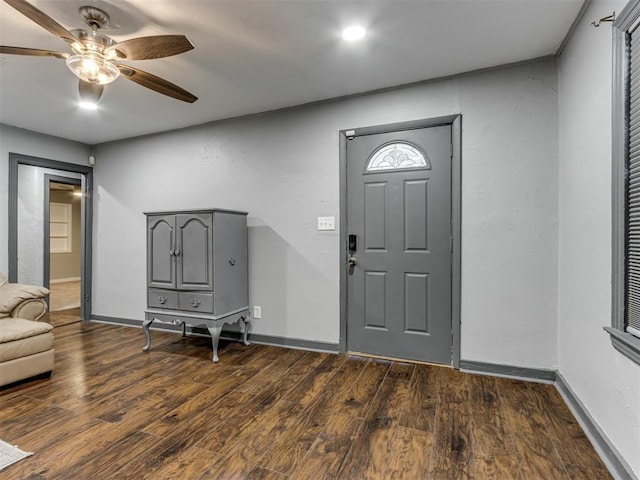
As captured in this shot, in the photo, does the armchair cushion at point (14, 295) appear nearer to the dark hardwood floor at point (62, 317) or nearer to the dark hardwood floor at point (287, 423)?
the dark hardwood floor at point (287, 423)

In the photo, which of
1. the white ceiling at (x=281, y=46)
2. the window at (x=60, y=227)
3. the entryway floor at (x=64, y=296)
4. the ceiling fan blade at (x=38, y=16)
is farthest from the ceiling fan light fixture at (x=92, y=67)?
the window at (x=60, y=227)

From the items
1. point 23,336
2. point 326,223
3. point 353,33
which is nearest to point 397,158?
point 326,223

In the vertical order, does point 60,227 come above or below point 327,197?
below

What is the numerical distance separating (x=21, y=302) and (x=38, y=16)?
7.40 ft

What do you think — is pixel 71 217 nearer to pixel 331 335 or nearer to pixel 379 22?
pixel 331 335

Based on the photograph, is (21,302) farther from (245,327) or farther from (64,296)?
(64,296)

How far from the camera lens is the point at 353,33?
2139 mm

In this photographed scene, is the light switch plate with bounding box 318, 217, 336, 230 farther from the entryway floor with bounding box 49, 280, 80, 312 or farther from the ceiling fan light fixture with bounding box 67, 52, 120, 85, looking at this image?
the entryway floor with bounding box 49, 280, 80, 312

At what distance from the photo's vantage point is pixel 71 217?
7703 mm

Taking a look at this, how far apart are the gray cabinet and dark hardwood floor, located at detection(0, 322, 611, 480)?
445 mm

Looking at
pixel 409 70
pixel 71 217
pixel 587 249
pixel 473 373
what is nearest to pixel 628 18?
pixel 587 249

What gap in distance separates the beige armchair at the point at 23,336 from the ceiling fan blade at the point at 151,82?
198 cm

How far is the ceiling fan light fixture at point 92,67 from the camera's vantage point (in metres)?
1.90

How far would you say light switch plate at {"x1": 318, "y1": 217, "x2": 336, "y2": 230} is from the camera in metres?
3.13
